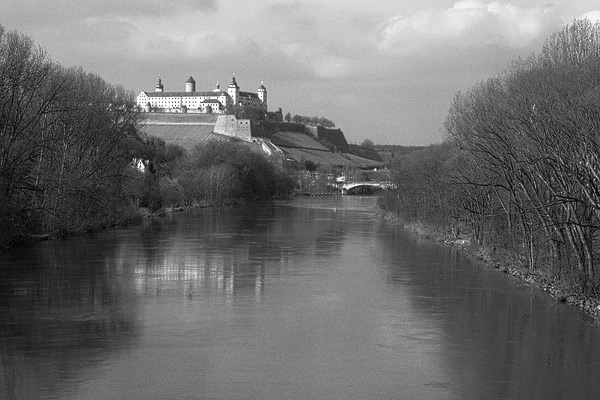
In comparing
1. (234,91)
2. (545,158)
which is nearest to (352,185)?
(234,91)

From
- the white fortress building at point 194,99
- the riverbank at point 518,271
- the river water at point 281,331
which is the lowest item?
the river water at point 281,331

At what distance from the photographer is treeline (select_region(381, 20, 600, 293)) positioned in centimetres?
1509

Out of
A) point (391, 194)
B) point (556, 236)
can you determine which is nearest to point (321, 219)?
point (391, 194)

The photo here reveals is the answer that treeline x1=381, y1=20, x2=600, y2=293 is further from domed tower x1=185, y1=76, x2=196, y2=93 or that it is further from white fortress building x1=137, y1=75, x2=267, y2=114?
domed tower x1=185, y1=76, x2=196, y2=93

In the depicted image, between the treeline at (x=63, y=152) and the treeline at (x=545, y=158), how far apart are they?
15.5m

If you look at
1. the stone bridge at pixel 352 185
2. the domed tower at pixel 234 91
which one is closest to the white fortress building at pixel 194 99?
the domed tower at pixel 234 91

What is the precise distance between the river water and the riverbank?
35 centimetres

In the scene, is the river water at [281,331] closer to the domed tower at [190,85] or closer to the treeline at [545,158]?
the treeline at [545,158]

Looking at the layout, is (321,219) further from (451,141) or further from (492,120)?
(492,120)

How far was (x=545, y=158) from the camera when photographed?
15.0 m

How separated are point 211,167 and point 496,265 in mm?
50654

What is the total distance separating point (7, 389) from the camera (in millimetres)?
10281

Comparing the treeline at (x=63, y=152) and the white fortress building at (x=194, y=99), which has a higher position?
the white fortress building at (x=194, y=99)

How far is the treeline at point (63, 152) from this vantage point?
27.1 metres
